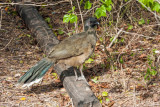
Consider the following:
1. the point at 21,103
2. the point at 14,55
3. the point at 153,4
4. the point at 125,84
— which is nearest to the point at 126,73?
the point at 125,84

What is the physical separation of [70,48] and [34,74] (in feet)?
3.05

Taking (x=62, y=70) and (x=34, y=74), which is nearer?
(x=34, y=74)

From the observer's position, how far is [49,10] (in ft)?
31.1

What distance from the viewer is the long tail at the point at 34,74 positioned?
5113 millimetres

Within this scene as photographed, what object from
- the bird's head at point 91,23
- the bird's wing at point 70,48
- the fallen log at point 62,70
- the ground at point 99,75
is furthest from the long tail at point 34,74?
the bird's head at point 91,23

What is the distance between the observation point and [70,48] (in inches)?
213

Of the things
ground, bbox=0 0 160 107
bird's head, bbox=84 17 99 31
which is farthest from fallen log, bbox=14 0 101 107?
bird's head, bbox=84 17 99 31

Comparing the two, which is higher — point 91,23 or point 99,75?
point 91,23

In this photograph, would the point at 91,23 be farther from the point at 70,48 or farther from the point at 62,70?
the point at 62,70

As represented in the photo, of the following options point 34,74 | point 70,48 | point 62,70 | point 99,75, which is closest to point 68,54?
point 70,48

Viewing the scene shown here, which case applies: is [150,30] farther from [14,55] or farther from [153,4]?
[14,55]

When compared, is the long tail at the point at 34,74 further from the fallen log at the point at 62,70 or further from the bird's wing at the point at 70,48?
the fallen log at the point at 62,70

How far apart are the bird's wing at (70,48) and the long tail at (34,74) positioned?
0.70 ft

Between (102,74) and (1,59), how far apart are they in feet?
8.65
